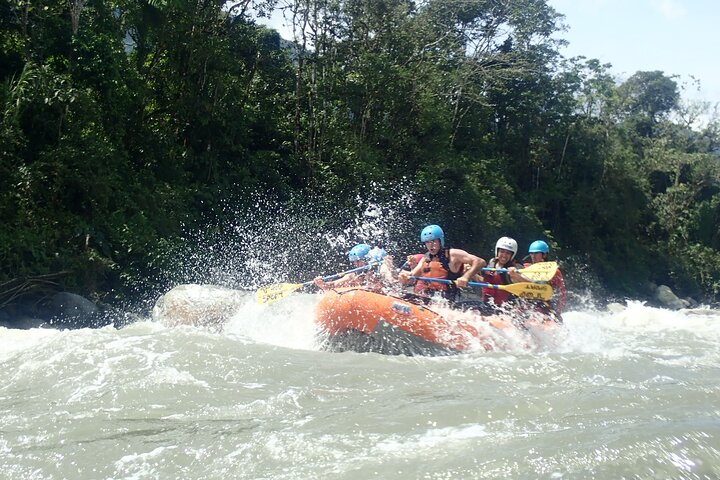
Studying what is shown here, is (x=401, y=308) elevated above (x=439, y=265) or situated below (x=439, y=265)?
below

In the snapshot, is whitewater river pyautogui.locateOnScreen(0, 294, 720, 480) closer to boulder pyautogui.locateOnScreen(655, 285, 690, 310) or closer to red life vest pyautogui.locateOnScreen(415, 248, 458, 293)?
red life vest pyautogui.locateOnScreen(415, 248, 458, 293)

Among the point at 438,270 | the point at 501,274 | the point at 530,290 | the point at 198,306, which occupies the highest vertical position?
the point at 438,270

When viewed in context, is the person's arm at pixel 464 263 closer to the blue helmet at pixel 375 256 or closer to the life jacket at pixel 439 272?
the life jacket at pixel 439 272

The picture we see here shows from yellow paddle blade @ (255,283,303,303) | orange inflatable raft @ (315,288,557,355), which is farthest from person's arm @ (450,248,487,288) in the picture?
yellow paddle blade @ (255,283,303,303)

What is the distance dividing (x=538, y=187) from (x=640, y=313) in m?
10.1

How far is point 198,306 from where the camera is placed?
351 inches

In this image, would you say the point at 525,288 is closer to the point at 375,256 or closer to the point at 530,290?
the point at 530,290

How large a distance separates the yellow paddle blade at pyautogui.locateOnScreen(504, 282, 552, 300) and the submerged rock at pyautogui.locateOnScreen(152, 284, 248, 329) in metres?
3.16

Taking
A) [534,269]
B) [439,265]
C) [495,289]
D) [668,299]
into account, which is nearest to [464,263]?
[439,265]

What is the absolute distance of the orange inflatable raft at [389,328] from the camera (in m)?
7.03

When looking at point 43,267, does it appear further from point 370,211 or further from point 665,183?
point 665,183

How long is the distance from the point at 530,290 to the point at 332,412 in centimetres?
402

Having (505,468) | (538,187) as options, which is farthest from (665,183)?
(505,468)

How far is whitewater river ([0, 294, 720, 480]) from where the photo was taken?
3.81 metres
